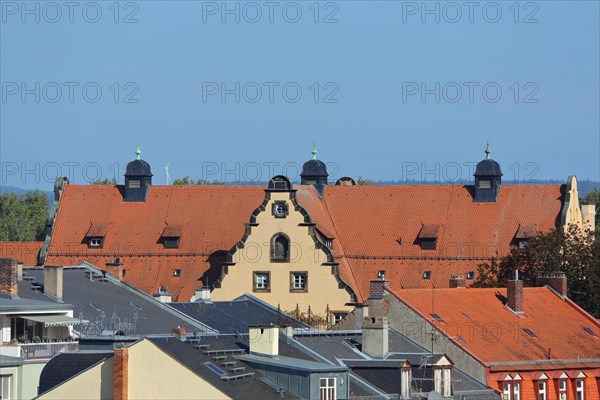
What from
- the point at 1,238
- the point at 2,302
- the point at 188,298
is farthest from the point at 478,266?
the point at 1,238

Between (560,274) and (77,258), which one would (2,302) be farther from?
(77,258)

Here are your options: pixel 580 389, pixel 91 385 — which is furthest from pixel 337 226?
pixel 91 385

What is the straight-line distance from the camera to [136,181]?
123 metres

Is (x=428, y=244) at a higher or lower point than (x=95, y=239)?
lower

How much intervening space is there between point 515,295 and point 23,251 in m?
44.1

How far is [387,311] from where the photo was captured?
81062mm

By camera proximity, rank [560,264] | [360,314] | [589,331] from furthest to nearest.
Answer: [560,264] → [589,331] → [360,314]

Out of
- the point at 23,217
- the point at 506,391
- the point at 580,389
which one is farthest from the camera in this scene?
the point at 23,217

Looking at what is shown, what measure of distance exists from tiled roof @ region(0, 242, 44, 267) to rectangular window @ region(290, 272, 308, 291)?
14903 mm

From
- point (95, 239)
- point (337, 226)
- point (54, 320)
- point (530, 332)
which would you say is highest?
point (337, 226)

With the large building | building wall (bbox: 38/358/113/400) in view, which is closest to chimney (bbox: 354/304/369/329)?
building wall (bbox: 38/358/113/400)

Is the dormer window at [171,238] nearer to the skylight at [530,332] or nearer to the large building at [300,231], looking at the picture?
the large building at [300,231]

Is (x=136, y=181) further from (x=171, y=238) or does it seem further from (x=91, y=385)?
(x=91, y=385)

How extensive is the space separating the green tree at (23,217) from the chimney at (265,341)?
10280cm
